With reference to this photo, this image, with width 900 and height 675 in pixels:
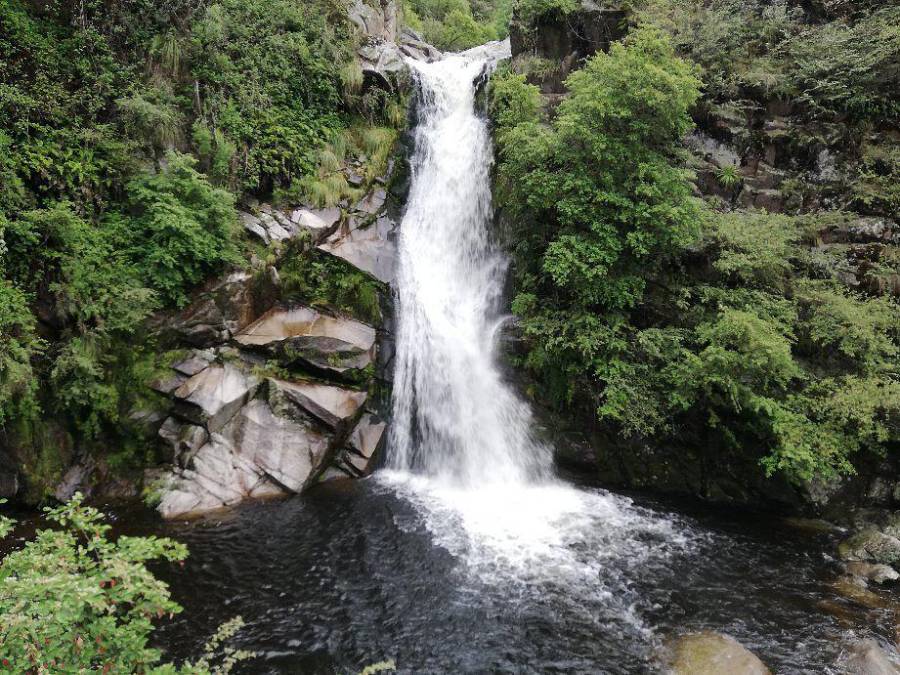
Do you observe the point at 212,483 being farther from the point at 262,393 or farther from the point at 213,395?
the point at 262,393

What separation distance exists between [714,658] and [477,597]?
3.33m

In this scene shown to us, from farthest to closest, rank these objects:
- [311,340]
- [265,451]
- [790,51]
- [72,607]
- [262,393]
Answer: [790,51], [311,340], [262,393], [265,451], [72,607]

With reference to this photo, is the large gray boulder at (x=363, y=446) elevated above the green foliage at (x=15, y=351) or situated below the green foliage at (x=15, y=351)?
below

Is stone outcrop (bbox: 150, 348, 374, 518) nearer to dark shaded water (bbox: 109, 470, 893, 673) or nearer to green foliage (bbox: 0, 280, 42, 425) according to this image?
dark shaded water (bbox: 109, 470, 893, 673)

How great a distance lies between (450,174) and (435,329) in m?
5.70

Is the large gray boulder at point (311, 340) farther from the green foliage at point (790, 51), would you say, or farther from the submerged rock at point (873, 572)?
the green foliage at point (790, 51)

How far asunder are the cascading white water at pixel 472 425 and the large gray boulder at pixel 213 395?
368 centimetres

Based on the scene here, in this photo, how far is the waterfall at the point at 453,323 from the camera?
12.1 metres

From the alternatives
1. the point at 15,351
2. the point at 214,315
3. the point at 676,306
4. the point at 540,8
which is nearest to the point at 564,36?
the point at 540,8

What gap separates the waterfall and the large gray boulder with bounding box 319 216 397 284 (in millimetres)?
392

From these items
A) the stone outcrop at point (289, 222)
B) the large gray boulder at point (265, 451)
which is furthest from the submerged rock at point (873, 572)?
the stone outcrop at point (289, 222)

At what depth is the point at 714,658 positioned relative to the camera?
641 centimetres

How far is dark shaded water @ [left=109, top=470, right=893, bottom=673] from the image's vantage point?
6.61 metres

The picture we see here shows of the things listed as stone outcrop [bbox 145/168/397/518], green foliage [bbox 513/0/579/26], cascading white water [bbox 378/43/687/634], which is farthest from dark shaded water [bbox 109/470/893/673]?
green foliage [bbox 513/0/579/26]
